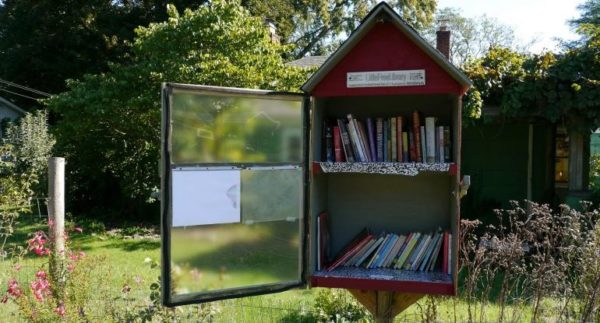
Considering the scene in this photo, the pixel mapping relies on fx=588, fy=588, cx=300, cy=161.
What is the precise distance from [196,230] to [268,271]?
0.47 m

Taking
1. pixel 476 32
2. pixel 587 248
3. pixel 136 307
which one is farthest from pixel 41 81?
pixel 476 32

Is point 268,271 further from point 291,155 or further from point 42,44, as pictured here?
point 42,44

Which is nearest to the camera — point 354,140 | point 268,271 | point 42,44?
point 268,271

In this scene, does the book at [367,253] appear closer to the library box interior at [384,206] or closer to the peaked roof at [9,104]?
the library box interior at [384,206]

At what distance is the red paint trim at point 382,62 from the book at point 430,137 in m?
0.38

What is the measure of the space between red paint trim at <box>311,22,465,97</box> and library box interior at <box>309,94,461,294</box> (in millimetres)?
185

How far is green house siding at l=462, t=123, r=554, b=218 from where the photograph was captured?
392 inches

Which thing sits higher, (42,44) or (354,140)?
(42,44)

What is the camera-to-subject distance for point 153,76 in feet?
34.8

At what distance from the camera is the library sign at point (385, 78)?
306 centimetres

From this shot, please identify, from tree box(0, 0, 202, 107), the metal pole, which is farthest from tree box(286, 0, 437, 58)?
the metal pole

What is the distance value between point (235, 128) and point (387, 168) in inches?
33.0

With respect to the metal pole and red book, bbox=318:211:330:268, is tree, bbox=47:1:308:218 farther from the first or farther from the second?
red book, bbox=318:211:330:268

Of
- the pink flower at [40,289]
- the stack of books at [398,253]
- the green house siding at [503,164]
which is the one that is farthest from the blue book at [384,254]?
the green house siding at [503,164]
